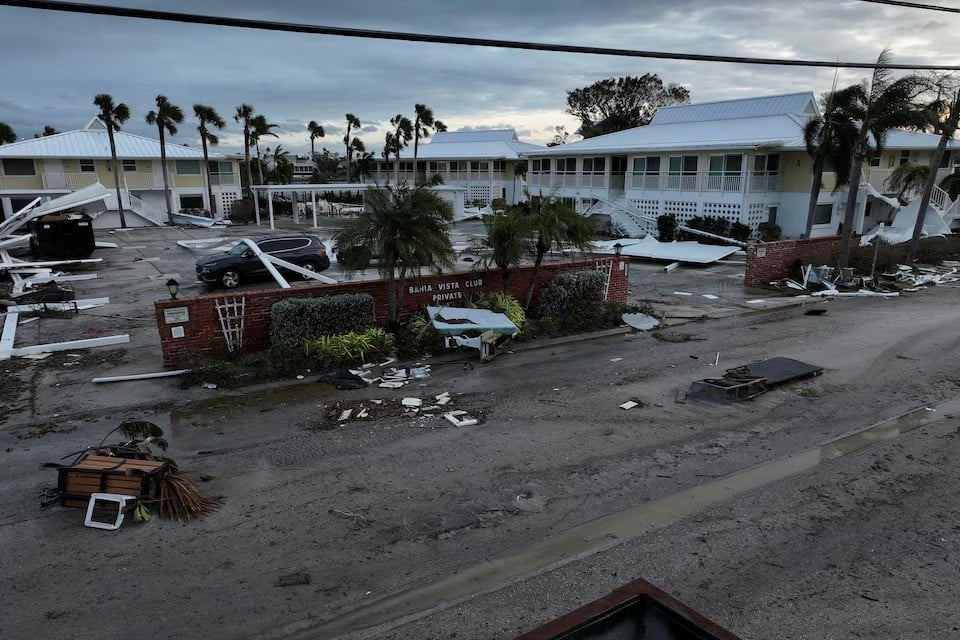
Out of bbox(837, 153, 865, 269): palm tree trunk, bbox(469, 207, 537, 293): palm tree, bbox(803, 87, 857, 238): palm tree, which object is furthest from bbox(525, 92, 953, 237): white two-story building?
bbox(469, 207, 537, 293): palm tree

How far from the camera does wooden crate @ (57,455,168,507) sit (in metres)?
6.62

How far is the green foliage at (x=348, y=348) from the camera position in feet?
39.1

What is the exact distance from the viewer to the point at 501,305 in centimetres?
1445

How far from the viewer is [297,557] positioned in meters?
5.93

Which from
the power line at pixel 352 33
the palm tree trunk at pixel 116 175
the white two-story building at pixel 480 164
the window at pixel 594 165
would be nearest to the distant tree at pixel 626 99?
the white two-story building at pixel 480 164

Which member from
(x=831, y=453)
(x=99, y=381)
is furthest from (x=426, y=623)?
(x=99, y=381)

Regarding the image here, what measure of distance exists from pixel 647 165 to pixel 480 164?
21984mm

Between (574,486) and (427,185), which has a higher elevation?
(427,185)

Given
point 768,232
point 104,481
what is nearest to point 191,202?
point 768,232

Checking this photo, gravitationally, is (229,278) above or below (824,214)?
below

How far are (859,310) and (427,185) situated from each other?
13.0 meters

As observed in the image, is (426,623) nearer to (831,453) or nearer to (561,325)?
(831,453)

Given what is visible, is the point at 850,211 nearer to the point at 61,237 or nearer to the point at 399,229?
the point at 399,229

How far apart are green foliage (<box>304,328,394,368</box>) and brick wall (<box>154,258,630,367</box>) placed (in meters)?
1.05
